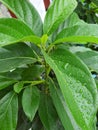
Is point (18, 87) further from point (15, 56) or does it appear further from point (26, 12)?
point (26, 12)

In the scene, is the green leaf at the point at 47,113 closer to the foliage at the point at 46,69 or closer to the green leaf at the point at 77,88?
the foliage at the point at 46,69

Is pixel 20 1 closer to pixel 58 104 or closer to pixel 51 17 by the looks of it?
pixel 51 17

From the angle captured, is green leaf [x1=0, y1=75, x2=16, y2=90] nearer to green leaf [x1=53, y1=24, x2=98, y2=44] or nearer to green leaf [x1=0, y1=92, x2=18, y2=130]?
green leaf [x1=0, y1=92, x2=18, y2=130]

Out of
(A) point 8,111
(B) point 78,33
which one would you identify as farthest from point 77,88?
(A) point 8,111

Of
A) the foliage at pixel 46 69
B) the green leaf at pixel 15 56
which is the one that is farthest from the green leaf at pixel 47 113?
the green leaf at pixel 15 56

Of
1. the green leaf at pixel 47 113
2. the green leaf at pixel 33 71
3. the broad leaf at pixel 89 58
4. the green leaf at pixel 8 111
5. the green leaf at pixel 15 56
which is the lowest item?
the green leaf at pixel 47 113

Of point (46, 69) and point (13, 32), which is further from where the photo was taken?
point (46, 69)
